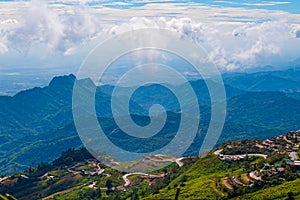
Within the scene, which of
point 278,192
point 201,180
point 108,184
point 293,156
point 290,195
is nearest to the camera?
point 290,195

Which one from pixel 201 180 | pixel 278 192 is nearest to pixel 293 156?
pixel 201 180

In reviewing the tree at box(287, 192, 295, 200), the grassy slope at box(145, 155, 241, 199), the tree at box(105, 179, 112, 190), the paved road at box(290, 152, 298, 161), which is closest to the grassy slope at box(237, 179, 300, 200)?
the tree at box(287, 192, 295, 200)

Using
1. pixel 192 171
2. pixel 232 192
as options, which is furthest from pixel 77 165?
pixel 232 192

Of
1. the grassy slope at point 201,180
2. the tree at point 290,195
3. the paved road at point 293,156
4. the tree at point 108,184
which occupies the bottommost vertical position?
the tree at point 108,184

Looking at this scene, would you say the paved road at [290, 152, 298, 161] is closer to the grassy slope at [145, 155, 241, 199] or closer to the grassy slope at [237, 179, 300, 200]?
the grassy slope at [145, 155, 241, 199]

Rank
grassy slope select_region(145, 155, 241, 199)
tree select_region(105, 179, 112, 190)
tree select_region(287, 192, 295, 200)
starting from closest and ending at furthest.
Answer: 1. tree select_region(287, 192, 295, 200)
2. grassy slope select_region(145, 155, 241, 199)
3. tree select_region(105, 179, 112, 190)

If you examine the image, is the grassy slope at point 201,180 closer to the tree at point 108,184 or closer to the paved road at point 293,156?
the paved road at point 293,156

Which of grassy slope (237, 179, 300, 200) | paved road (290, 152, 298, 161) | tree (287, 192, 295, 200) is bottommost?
paved road (290, 152, 298, 161)

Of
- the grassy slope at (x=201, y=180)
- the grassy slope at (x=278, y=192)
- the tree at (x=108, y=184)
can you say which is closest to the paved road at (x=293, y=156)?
the grassy slope at (x=201, y=180)

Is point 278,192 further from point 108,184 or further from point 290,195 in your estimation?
point 108,184

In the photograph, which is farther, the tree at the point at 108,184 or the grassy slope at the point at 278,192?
the tree at the point at 108,184

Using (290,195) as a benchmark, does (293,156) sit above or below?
below
